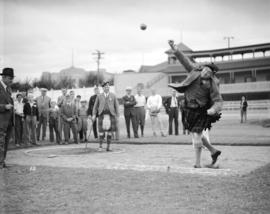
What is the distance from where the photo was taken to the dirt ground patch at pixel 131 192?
5.03 m

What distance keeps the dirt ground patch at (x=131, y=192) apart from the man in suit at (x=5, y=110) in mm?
1356

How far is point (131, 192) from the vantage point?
5934 mm

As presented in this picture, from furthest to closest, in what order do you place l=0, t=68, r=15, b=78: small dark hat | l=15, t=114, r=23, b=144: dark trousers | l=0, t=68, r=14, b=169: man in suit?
l=15, t=114, r=23, b=144: dark trousers → l=0, t=68, r=15, b=78: small dark hat → l=0, t=68, r=14, b=169: man in suit

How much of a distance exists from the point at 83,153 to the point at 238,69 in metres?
55.7

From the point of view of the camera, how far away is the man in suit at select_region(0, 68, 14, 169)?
9.05 metres

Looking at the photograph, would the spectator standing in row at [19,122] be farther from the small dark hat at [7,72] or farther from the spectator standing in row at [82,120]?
the small dark hat at [7,72]

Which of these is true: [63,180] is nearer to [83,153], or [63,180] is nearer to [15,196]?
[15,196]

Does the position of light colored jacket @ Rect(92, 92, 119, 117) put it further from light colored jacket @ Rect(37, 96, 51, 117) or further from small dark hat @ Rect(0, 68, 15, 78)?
light colored jacket @ Rect(37, 96, 51, 117)

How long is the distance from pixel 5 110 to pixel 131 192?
14.8ft

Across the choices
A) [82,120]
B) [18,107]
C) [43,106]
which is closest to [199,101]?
[18,107]

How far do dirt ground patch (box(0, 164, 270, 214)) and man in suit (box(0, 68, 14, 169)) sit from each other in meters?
1.36

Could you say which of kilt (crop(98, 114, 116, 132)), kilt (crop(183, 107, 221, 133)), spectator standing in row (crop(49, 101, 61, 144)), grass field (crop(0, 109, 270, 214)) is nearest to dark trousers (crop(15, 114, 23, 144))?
spectator standing in row (crop(49, 101, 61, 144))

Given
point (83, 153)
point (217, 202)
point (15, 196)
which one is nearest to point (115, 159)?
point (83, 153)

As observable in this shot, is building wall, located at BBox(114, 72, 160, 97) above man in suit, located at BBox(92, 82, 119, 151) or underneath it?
above
